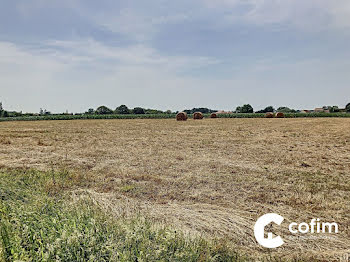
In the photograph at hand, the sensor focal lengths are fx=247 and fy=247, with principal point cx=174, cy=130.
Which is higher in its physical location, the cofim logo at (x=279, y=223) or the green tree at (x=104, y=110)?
the green tree at (x=104, y=110)

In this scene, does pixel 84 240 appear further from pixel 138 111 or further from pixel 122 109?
pixel 122 109

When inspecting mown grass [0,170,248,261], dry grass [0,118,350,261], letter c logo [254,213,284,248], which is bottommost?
letter c logo [254,213,284,248]

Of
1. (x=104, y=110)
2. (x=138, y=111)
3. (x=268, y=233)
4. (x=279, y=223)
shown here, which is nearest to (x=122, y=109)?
(x=104, y=110)

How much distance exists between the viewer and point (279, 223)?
3.49 m

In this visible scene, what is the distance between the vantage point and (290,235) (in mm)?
3143

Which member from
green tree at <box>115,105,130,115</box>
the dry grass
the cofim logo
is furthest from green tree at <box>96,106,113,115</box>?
the cofim logo

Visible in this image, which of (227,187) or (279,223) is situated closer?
(279,223)

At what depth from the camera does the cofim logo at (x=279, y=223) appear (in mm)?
2990

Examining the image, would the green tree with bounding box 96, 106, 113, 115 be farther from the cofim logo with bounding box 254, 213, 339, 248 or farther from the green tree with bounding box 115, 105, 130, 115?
the cofim logo with bounding box 254, 213, 339, 248

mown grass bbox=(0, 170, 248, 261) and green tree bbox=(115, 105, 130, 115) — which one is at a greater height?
green tree bbox=(115, 105, 130, 115)

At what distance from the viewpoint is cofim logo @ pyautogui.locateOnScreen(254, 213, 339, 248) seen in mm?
2990

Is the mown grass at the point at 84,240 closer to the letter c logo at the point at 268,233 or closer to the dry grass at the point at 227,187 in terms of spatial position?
the letter c logo at the point at 268,233

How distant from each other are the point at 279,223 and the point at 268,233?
38 centimetres

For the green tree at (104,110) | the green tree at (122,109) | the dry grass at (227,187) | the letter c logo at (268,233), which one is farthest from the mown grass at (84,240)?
the green tree at (122,109)
